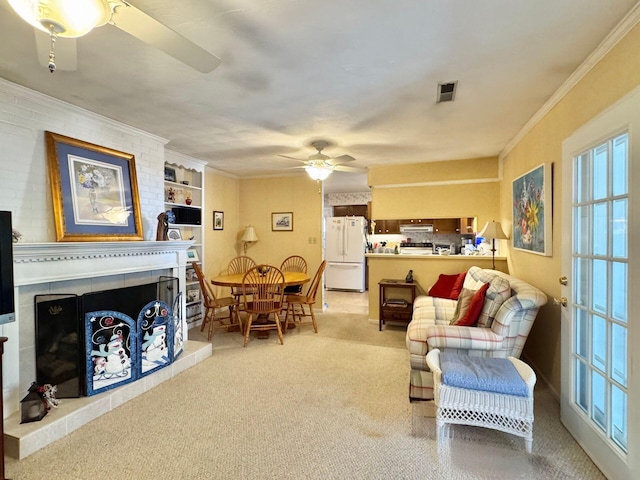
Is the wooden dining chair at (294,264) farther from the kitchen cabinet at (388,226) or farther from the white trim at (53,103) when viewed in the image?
the white trim at (53,103)

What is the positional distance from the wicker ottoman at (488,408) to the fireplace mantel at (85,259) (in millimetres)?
2725

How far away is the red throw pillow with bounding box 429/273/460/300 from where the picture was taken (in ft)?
13.7

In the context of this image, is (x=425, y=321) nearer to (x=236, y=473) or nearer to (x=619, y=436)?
(x=619, y=436)

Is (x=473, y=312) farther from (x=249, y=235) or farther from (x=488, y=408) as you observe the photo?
(x=249, y=235)

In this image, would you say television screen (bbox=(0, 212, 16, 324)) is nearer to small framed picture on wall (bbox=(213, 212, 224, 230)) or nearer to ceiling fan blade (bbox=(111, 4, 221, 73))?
ceiling fan blade (bbox=(111, 4, 221, 73))

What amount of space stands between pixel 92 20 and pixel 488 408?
8.69ft

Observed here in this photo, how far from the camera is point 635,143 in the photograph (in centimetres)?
148

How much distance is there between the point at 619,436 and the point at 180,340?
3387 mm

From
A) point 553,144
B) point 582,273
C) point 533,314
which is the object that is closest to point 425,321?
point 533,314

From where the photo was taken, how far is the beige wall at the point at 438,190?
4484mm

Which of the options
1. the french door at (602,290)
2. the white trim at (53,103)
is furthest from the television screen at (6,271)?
the french door at (602,290)

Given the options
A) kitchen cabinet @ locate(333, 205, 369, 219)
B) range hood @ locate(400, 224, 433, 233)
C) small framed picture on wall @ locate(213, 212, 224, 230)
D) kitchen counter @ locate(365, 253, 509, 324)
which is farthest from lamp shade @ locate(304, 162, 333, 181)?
Result: kitchen cabinet @ locate(333, 205, 369, 219)

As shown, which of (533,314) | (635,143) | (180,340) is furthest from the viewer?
(180,340)

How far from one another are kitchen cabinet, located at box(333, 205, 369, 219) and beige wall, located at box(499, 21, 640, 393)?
4.37 m
